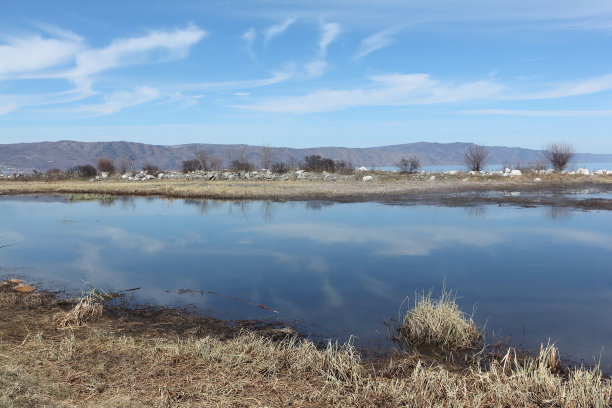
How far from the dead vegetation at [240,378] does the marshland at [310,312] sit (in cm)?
2

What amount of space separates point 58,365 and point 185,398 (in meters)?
1.60

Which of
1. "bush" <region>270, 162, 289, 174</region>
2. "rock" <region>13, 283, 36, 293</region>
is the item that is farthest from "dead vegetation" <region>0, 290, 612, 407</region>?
"bush" <region>270, 162, 289, 174</region>

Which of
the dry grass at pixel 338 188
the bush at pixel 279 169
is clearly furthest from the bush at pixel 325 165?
the dry grass at pixel 338 188

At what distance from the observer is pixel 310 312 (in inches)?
288

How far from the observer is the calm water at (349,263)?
7156mm

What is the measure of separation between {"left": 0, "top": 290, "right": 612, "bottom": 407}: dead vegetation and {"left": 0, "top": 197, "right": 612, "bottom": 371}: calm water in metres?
1.47

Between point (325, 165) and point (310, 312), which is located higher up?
point (325, 165)

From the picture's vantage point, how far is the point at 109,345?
526 centimetres

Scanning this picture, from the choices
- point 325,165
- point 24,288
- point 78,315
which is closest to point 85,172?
point 325,165

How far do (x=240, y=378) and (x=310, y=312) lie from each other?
3.01 metres

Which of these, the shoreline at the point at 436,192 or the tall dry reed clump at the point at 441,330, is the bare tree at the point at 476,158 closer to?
the shoreline at the point at 436,192

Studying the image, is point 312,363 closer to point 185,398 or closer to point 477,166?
point 185,398

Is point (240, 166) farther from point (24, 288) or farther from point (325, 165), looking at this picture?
point (24, 288)

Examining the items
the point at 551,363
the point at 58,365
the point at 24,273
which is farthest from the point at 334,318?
the point at 24,273
